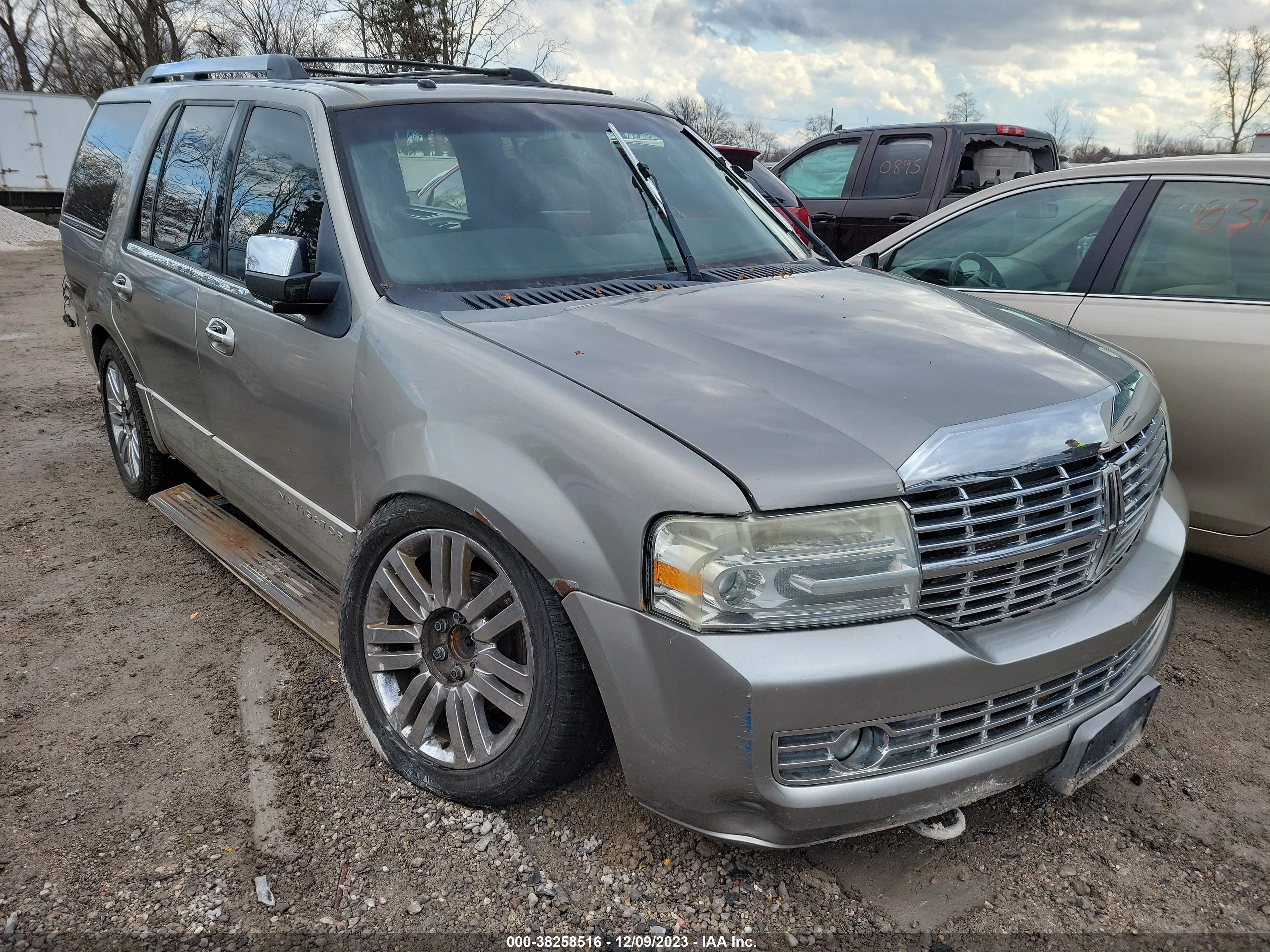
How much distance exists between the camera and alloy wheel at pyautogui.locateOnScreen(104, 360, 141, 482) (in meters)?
4.49

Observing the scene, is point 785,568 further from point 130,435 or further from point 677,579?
point 130,435

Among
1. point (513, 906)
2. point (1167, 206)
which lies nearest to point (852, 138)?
point (1167, 206)

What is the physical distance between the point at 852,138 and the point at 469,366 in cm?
794

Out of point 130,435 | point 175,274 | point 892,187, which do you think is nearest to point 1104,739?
point 175,274

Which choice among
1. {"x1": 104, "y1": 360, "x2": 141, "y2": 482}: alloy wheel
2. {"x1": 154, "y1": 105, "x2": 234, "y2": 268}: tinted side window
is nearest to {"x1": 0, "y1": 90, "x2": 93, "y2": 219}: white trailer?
{"x1": 104, "y1": 360, "x2": 141, "y2": 482}: alloy wheel

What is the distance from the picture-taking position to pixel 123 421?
15.3 ft

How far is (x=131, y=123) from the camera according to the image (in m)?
4.24

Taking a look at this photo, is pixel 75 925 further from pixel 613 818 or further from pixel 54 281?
pixel 54 281

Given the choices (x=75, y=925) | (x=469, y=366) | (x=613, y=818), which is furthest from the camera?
(x=613, y=818)

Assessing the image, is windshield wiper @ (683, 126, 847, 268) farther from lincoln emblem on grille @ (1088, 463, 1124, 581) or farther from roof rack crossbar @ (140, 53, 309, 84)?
lincoln emblem on grille @ (1088, 463, 1124, 581)

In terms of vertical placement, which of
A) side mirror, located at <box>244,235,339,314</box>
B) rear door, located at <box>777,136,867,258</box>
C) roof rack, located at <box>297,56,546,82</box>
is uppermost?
roof rack, located at <box>297,56,546,82</box>

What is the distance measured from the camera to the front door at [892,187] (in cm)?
838

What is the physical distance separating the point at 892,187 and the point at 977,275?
4.85 metres

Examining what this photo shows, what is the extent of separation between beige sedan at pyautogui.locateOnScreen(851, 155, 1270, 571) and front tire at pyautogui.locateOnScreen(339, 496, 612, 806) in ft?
8.12
